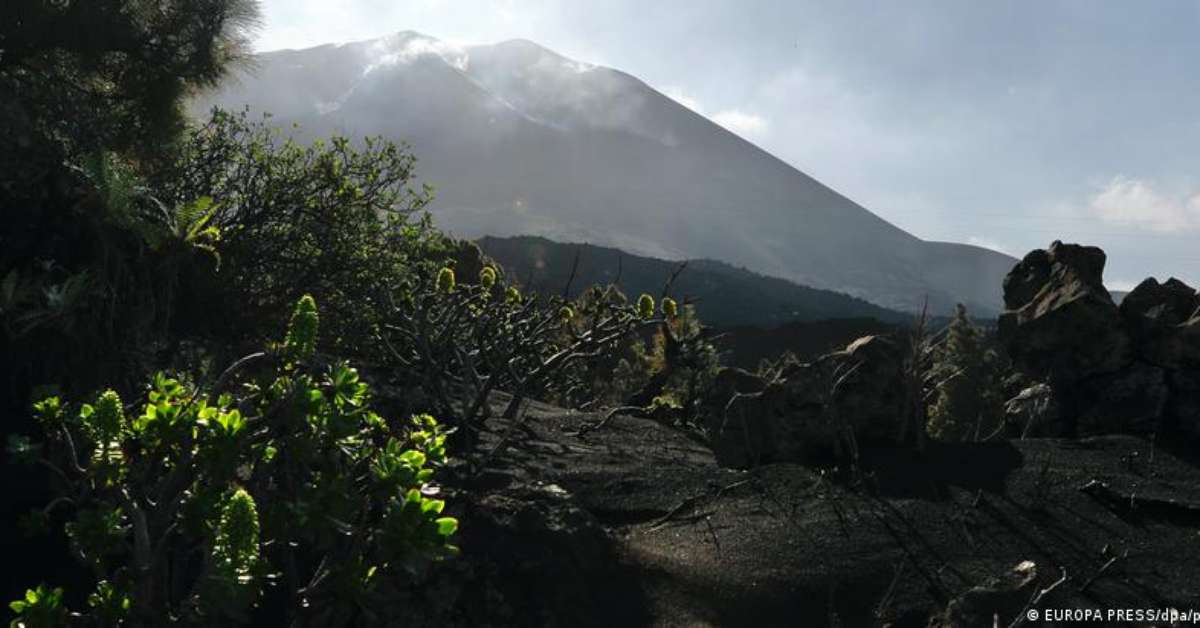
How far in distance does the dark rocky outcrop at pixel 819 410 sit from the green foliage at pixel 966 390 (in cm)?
1753

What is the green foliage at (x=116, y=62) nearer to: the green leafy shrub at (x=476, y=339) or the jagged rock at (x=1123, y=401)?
the green leafy shrub at (x=476, y=339)

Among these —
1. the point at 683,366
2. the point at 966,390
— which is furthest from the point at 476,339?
the point at 966,390

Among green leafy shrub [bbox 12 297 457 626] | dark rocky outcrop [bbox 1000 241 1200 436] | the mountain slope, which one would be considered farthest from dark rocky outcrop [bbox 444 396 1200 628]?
the mountain slope

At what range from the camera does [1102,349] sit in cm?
845

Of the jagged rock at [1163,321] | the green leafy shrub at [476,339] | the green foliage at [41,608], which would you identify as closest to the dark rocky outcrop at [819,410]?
the green leafy shrub at [476,339]

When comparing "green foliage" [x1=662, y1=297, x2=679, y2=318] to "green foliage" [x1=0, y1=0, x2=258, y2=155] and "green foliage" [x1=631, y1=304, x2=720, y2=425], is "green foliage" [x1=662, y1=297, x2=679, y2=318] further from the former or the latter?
"green foliage" [x1=0, y1=0, x2=258, y2=155]

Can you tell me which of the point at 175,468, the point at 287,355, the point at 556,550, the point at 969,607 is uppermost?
the point at 287,355

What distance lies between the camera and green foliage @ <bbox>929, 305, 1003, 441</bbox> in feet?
81.8

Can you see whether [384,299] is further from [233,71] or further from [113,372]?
[233,71]

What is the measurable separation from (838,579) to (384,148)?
25.7 feet

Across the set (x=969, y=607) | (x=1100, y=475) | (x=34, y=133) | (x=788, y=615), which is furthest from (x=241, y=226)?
(x=1100, y=475)

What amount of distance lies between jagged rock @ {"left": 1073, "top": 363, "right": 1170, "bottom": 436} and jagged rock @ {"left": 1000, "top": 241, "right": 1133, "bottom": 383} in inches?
5.2

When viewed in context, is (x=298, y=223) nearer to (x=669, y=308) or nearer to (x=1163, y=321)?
(x=669, y=308)

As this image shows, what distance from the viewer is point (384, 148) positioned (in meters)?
10.8
